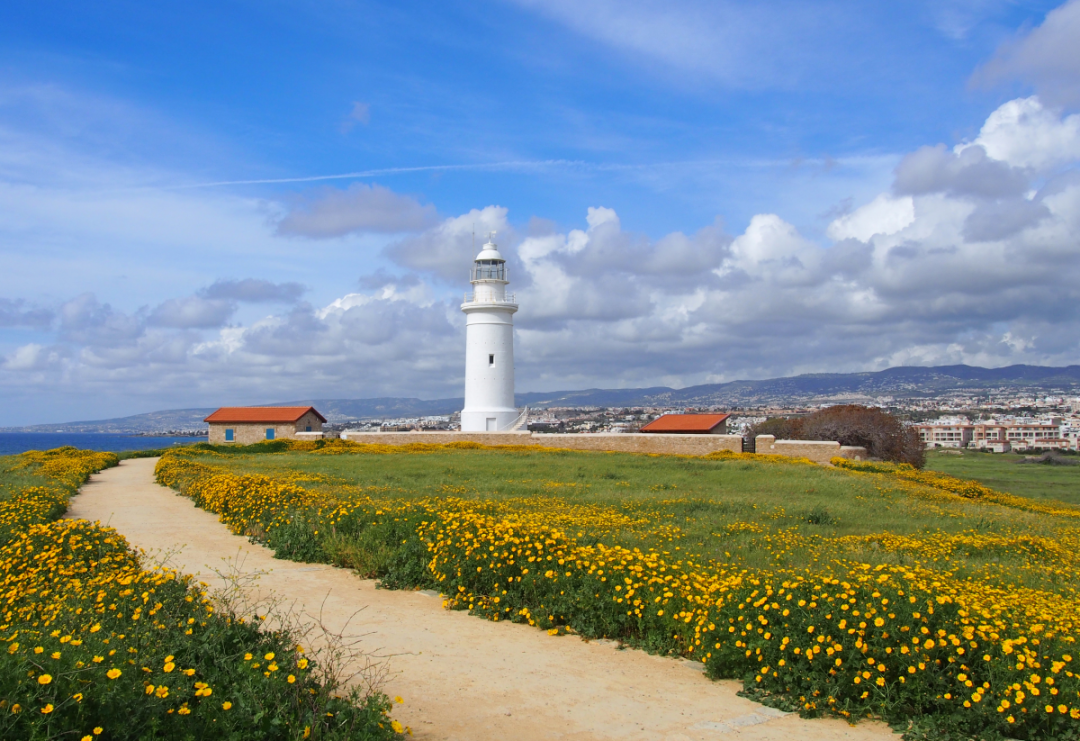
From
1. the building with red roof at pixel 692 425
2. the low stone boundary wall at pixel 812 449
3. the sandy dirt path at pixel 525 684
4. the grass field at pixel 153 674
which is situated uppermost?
the building with red roof at pixel 692 425

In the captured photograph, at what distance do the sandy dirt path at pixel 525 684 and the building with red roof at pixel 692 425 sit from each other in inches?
1254

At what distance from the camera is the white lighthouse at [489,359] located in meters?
38.9

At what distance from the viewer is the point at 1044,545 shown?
38.1ft

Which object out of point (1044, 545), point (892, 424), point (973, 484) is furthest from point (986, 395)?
point (1044, 545)

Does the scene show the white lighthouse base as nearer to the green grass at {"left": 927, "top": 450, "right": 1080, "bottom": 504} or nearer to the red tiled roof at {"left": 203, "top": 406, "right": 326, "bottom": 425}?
the red tiled roof at {"left": 203, "top": 406, "right": 326, "bottom": 425}

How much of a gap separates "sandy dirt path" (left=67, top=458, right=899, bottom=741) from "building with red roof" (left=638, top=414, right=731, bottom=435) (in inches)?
1254

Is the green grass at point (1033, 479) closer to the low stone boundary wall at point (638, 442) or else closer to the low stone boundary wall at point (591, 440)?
the low stone boundary wall at point (638, 442)

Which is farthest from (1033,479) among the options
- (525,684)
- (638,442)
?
(525,684)

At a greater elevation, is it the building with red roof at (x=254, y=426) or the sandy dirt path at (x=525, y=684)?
the building with red roof at (x=254, y=426)

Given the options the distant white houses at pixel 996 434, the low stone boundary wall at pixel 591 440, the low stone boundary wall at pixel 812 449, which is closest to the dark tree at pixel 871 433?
the low stone boundary wall at pixel 812 449

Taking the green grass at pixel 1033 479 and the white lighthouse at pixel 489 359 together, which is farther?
the white lighthouse at pixel 489 359

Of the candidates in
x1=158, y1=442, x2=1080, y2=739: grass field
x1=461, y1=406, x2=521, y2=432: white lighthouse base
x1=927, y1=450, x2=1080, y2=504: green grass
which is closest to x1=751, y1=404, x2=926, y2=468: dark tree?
x1=927, y1=450, x2=1080, y2=504: green grass

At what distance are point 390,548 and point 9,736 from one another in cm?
616

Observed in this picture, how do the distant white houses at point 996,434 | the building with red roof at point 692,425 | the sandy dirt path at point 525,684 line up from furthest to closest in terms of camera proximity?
1. the distant white houses at point 996,434
2. the building with red roof at point 692,425
3. the sandy dirt path at point 525,684
